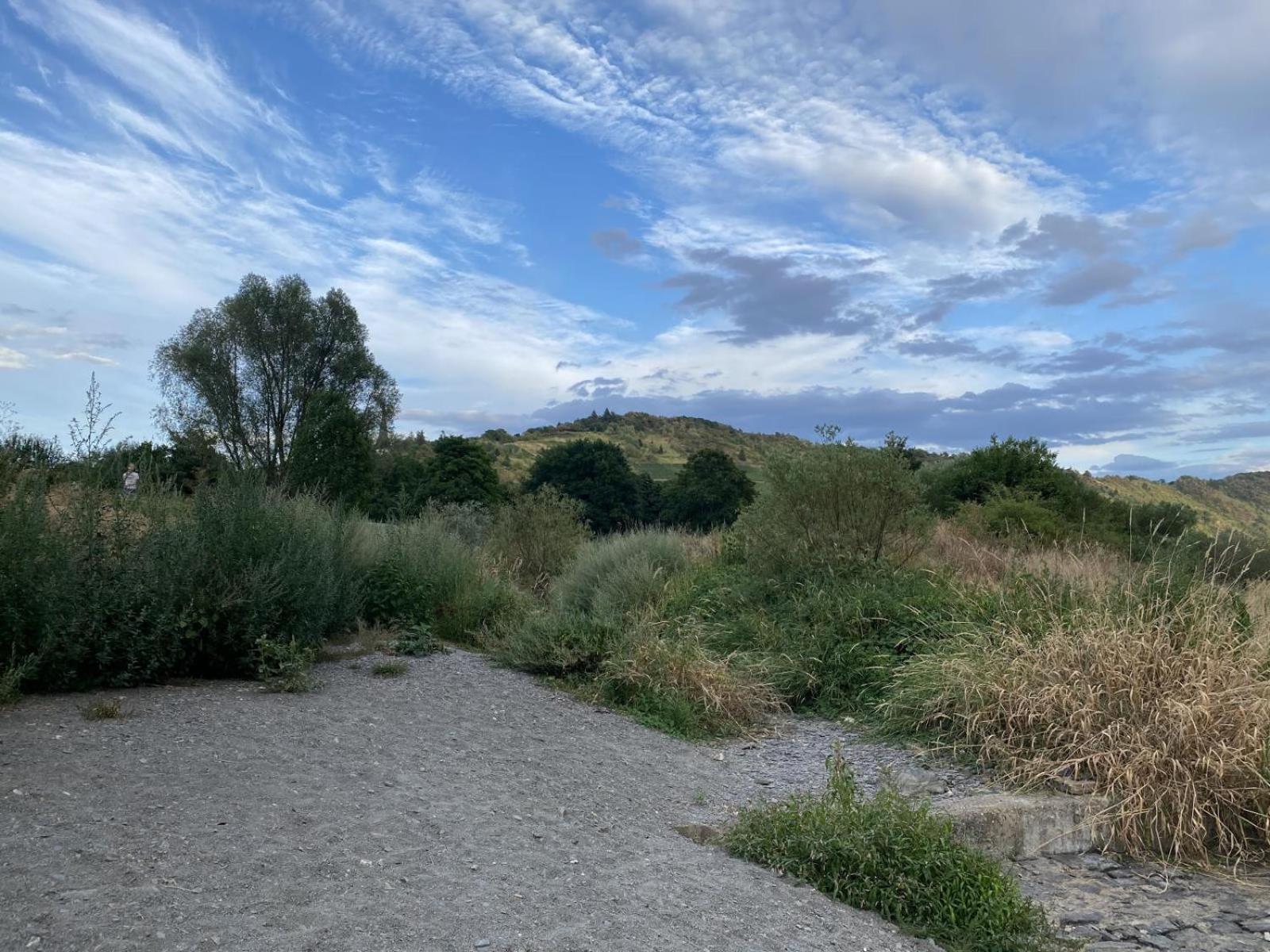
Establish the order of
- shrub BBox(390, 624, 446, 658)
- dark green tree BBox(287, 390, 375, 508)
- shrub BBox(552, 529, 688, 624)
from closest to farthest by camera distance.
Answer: shrub BBox(390, 624, 446, 658) < shrub BBox(552, 529, 688, 624) < dark green tree BBox(287, 390, 375, 508)

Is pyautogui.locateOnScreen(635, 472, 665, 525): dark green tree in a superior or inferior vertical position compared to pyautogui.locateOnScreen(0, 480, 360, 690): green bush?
superior

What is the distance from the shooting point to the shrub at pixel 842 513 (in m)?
10.6

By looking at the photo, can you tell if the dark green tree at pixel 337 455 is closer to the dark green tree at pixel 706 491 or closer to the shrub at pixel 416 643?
the dark green tree at pixel 706 491

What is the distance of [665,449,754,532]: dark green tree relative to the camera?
98.6ft

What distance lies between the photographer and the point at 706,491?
30.2m

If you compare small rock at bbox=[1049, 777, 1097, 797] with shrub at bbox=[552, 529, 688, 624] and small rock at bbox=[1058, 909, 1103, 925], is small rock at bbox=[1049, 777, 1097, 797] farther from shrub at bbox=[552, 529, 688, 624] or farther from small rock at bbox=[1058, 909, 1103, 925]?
shrub at bbox=[552, 529, 688, 624]

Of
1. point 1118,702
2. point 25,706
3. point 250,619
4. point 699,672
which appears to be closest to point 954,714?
point 1118,702

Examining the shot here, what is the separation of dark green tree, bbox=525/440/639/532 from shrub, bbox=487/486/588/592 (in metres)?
16.7

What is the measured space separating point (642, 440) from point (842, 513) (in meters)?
45.2

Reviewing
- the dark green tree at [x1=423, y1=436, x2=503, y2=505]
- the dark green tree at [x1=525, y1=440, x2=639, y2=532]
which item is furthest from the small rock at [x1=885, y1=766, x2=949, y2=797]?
the dark green tree at [x1=525, y1=440, x2=639, y2=532]

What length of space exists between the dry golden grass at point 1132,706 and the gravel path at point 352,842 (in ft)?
6.24

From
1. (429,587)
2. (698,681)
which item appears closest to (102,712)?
(698,681)

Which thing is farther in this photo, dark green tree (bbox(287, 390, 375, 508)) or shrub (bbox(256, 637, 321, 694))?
dark green tree (bbox(287, 390, 375, 508))

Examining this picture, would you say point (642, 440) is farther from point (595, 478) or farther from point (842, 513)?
point (842, 513)
